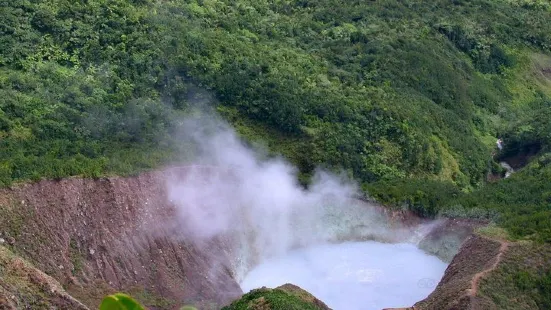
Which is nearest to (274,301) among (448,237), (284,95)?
(448,237)

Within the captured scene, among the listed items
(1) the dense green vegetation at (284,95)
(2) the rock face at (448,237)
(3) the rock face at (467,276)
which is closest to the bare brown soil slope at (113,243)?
(1) the dense green vegetation at (284,95)

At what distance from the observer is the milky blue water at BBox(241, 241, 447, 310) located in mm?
35000

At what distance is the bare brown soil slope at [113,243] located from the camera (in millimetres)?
31891

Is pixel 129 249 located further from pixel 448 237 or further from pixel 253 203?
pixel 448 237

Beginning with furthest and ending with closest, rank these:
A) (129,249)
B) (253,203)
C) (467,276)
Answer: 1. (253,203)
2. (129,249)
3. (467,276)

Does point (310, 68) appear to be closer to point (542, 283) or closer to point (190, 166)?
point (190, 166)

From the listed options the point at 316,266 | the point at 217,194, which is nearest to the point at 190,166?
the point at 217,194

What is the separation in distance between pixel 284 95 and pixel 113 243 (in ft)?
53.2

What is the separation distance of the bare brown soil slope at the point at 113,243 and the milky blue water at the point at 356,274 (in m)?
2.11

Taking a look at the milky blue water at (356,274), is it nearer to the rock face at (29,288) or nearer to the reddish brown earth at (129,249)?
the reddish brown earth at (129,249)

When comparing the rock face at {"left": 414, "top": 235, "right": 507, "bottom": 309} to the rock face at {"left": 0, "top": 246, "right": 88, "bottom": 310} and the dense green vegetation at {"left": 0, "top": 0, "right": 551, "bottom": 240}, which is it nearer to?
the dense green vegetation at {"left": 0, "top": 0, "right": 551, "bottom": 240}

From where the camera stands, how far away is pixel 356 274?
3638 cm

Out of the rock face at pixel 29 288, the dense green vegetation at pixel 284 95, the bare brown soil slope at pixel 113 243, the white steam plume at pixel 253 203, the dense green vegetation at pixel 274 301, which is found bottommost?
the rock face at pixel 29 288

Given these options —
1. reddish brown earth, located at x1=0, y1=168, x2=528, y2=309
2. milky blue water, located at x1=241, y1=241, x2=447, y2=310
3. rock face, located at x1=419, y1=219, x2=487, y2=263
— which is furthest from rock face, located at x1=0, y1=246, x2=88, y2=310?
rock face, located at x1=419, y1=219, x2=487, y2=263
